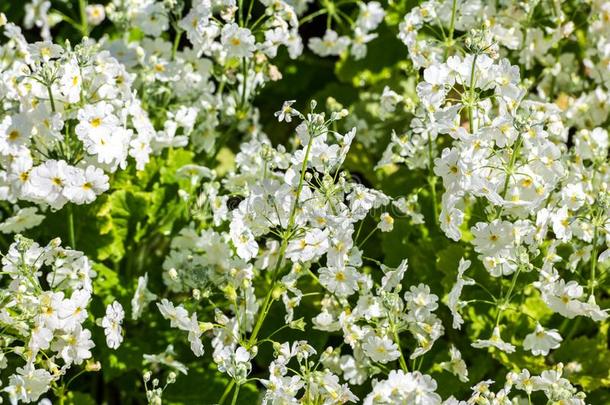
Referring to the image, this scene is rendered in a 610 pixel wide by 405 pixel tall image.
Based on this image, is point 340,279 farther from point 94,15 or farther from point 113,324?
point 94,15

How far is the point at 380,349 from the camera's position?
3350 millimetres

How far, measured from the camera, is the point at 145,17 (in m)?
4.40

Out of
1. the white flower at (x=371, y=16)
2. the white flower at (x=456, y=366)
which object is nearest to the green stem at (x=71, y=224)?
the white flower at (x=456, y=366)

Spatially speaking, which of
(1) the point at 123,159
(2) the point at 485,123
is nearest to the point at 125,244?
(1) the point at 123,159

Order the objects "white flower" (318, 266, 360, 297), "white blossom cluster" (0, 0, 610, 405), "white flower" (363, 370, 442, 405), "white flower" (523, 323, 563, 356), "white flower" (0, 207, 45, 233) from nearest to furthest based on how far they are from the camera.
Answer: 1. "white flower" (363, 370, 442, 405)
2. "white blossom cluster" (0, 0, 610, 405)
3. "white flower" (318, 266, 360, 297)
4. "white flower" (523, 323, 563, 356)
5. "white flower" (0, 207, 45, 233)

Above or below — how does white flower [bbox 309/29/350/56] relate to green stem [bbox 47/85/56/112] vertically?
below

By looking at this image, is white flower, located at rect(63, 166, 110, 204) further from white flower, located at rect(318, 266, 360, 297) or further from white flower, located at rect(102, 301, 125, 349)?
white flower, located at rect(318, 266, 360, 297)

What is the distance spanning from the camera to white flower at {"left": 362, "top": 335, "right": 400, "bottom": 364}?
3312mm

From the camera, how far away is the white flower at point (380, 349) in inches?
130

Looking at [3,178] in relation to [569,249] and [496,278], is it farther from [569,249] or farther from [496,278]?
[569,249]

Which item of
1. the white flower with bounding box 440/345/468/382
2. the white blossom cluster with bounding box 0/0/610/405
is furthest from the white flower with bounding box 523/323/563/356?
the white flower with bounding box 440/345/468/382

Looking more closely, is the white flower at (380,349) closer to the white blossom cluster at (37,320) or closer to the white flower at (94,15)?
the white blossom cluster at (37,320)

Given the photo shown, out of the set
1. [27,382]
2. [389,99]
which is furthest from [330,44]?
[27,382]

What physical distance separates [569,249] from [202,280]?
5.08 feet
